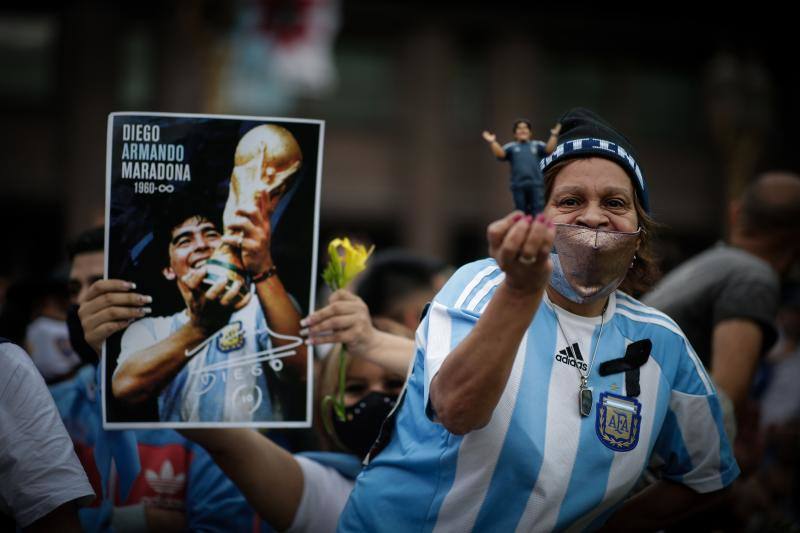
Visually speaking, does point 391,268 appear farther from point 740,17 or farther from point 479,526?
point 740,17

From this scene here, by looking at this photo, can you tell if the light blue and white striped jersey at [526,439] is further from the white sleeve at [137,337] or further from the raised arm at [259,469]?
the white sleeve at [137,337]

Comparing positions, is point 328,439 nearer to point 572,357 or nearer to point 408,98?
point 572,357

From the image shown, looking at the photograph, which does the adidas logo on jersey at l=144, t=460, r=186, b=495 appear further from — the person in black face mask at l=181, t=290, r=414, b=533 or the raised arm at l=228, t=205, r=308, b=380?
the raised arm at l=228, t=205, r=308, b=380

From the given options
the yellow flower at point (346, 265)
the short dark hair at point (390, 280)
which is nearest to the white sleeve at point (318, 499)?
the yellow flower at point (346, 265)

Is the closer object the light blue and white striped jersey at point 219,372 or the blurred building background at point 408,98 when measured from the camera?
the light blue and white striped jersey at point 219,372

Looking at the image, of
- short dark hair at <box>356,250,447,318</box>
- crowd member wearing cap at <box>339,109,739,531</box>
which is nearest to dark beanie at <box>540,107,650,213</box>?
crowd member wearing cap at <box>339,109,739,531</box>

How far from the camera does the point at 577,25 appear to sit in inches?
824

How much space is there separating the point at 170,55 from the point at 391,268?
1611 cm

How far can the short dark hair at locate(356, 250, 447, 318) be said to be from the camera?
397cm

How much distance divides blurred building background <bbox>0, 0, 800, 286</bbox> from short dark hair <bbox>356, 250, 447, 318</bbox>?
45.6 ft

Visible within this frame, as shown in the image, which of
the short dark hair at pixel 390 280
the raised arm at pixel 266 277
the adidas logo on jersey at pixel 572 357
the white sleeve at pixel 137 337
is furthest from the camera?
the short dark hair at pixel 390 280

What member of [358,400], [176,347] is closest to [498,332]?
[176,347]

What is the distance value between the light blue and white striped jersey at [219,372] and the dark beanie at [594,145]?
0.92 meters

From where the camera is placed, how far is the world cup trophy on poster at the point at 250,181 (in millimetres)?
2471
